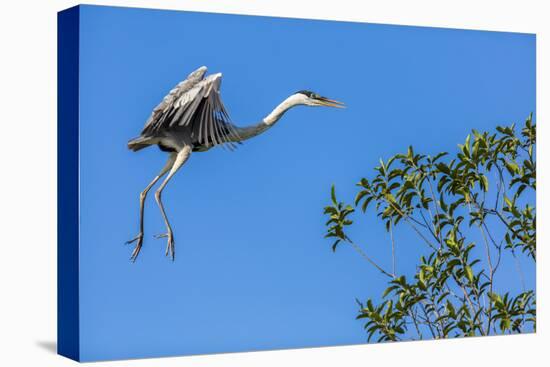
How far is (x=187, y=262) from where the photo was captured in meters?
9.38

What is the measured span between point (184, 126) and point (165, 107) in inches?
9.6

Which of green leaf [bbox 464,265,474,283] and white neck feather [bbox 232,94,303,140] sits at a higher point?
white neck feather [bbox 232,94,303,140]

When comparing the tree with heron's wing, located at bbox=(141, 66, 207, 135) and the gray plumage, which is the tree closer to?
the gray plumage

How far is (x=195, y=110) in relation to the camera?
30.4 ft

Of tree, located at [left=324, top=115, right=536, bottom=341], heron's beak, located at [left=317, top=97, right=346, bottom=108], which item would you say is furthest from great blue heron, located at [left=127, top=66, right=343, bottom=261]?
tree, located at [left=324, top=115, right=536, bottom=341]

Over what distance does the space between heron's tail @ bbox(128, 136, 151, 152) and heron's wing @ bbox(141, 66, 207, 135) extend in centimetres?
5

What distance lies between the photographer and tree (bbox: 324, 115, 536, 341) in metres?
10.3

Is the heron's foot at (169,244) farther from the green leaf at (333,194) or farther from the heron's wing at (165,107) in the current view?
the green leaf at (333,194)

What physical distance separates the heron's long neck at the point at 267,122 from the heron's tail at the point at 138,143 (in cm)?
83

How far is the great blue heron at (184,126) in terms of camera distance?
30.2ft

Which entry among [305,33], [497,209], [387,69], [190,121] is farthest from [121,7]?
[497,209]

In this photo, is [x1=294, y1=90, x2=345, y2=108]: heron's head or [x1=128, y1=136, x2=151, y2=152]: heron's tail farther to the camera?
[x1=294, y1=90, x2=345, y2=108]: heron's head

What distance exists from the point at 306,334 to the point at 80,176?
2.43 metres

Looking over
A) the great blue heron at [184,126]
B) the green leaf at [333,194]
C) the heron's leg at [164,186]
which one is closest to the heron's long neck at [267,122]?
the great blue heron at [184,126]
